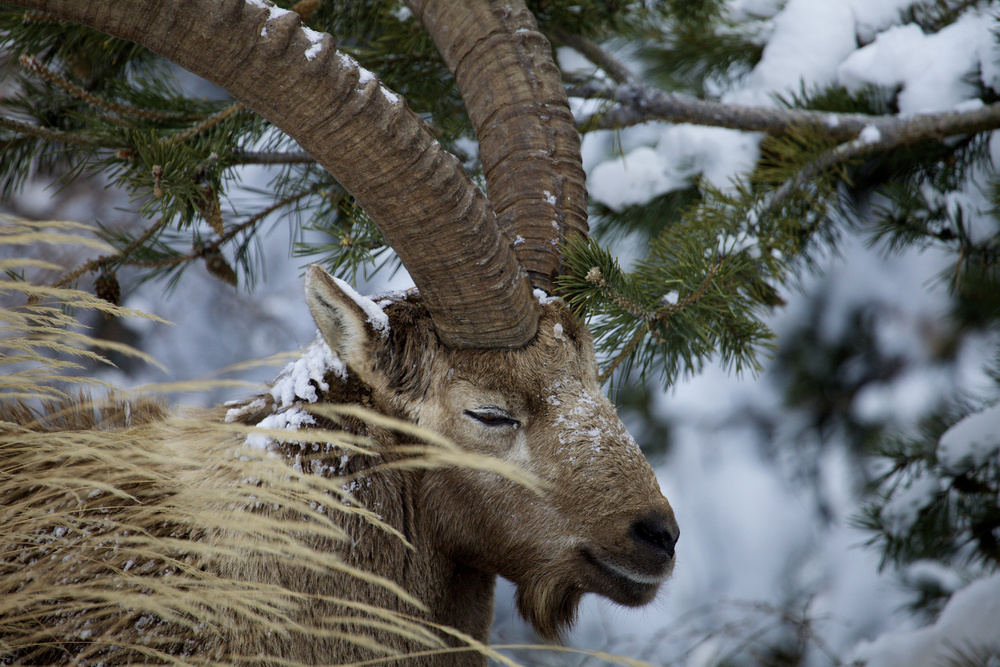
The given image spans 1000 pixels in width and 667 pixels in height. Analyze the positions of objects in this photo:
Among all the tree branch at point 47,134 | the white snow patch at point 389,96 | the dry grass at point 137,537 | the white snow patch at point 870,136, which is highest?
the white snow patch at point 870,136

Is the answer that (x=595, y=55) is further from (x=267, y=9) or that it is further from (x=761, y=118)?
(x=267, y=9)

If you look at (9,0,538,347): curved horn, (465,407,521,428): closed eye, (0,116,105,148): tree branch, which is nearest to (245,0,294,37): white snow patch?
(9,0,538,347): curved horn

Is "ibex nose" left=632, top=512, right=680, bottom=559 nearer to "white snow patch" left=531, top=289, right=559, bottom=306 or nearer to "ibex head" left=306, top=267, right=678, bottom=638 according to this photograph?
"ibex head" left=306, top=267, right=678, bottom=638

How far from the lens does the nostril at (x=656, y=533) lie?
6.59 ft

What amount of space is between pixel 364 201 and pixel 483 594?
1360 millimetres

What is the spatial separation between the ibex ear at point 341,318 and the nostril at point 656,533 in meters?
0.94

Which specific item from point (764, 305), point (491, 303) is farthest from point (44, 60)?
point (764, 305)

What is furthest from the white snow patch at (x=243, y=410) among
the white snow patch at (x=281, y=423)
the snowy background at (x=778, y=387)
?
the snowy background at (x=778, y=387)

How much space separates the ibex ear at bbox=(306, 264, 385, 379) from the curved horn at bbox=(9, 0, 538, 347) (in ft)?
0.67

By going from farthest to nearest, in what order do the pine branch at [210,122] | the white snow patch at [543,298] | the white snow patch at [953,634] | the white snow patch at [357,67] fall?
1. the white snow patch at [953,634]
2. the pine branch at [210,122]
3. the white snow patch at [543,298]
4. the white snow patch at [357,67]

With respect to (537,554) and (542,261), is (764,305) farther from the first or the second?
(537,554)

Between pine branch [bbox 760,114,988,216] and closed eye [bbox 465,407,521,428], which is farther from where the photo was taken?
pine branch [bbox 760,114,988,216]

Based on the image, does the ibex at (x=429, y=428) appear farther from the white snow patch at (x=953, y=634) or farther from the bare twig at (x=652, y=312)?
the white snow patch at (x=953, y=634)

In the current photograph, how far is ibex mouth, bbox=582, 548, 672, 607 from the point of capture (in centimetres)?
203
